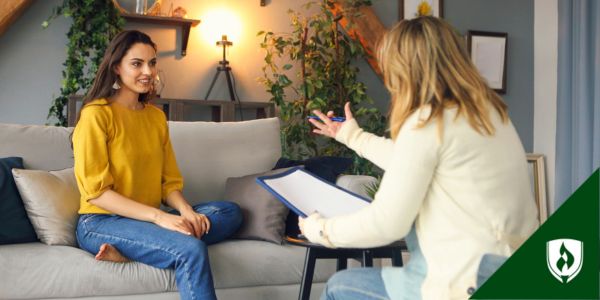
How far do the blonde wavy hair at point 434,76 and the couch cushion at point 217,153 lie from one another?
1704 millimetres

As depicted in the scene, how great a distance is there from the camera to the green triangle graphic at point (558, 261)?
1.14 m

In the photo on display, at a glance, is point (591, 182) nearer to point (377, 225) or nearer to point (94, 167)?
point (377, 225)

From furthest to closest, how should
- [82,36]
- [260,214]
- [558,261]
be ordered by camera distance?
[82,36], [260,214], [558,261]

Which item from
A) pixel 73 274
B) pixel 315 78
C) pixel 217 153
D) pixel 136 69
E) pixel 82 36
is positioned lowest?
pixel 73 274

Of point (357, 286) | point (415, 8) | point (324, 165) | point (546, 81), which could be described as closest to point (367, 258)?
point (357, 286)

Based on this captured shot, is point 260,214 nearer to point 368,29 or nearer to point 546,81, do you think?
point 368,29

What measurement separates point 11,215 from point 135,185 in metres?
0.44

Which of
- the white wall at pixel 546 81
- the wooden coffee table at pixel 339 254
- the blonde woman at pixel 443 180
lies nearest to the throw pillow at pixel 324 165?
the wooden coffee table at pixel 339 254

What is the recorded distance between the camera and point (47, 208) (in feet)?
8.00

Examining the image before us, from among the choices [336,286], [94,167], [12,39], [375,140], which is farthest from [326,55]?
[336,286]

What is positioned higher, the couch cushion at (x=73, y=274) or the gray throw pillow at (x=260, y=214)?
the gray throw pillow at (x=260, y=214)

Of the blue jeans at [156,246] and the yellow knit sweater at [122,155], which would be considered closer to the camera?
the blue jeans at [156,246]

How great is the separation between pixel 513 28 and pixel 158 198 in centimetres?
350

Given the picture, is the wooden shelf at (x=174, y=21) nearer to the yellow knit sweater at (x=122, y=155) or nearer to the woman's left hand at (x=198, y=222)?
the yellow knit sweater at (x=122, y=155)
